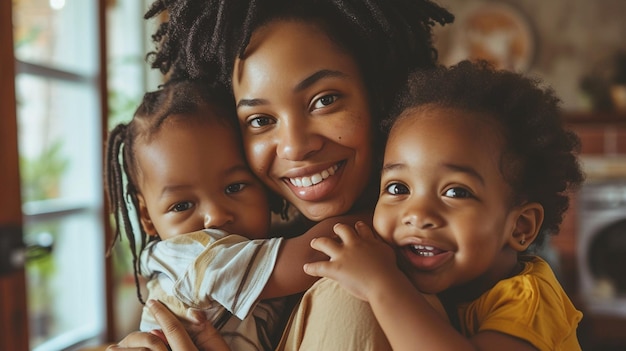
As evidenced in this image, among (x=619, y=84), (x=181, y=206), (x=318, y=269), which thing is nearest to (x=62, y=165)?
(x=181, y=206)

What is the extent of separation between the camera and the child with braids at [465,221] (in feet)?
2.62

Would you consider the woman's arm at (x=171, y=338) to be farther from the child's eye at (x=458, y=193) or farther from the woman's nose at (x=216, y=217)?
the child's eye at (x=458, y=193)

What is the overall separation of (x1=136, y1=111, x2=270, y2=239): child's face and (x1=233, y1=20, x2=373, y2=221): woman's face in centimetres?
6

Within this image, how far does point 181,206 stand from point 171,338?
8.3 inches

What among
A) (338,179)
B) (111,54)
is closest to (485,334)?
(338,179)

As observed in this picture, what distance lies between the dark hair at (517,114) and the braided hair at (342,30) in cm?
7

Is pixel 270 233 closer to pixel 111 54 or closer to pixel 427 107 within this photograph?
pixel 427 107

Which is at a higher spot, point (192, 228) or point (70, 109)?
point (70, 109)

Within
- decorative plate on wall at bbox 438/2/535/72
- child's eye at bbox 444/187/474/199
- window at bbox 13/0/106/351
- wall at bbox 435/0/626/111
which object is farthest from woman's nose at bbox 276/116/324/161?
decorative plate on wall at bbox 438/2/535/72

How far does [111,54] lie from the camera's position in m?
3.47

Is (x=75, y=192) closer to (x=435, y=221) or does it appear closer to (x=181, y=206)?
(x=181, y=206)

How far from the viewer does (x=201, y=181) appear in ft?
3.32

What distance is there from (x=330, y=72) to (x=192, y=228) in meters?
0.33

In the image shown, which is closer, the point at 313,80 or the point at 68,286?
the point at 313,80
